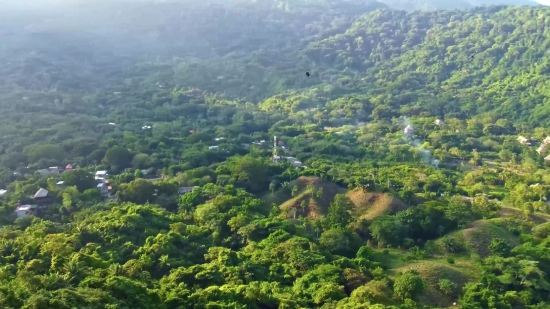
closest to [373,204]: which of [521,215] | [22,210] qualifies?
[521,215]

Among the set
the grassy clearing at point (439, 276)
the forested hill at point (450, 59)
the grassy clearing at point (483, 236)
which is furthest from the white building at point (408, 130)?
the grassy clearing at point (439, 276)

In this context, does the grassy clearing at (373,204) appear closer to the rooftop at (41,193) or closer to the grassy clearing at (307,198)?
the grassy clearing at (307,198)

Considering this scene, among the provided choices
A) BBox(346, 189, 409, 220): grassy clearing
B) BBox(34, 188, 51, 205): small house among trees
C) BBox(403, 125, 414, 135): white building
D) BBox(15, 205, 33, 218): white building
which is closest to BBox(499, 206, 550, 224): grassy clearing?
BBox(346, 189, 409, 220): grassy clearing

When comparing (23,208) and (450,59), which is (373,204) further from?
(450,59)

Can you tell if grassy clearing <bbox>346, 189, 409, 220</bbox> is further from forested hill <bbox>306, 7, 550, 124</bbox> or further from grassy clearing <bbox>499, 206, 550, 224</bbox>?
forested hill <bbox>306, 7, 550, 124</bbox>

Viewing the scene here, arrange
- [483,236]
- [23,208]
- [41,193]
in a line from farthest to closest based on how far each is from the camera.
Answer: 1. [41,193]
2. [23,208]
3. [483,236]

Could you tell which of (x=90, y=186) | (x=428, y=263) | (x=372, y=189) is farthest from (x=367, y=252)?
(x=90, y=186)

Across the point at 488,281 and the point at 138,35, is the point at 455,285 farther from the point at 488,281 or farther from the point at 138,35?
the point at 138,35

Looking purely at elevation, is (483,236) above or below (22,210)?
below

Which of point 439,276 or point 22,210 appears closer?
point 439,276

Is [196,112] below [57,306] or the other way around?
below
